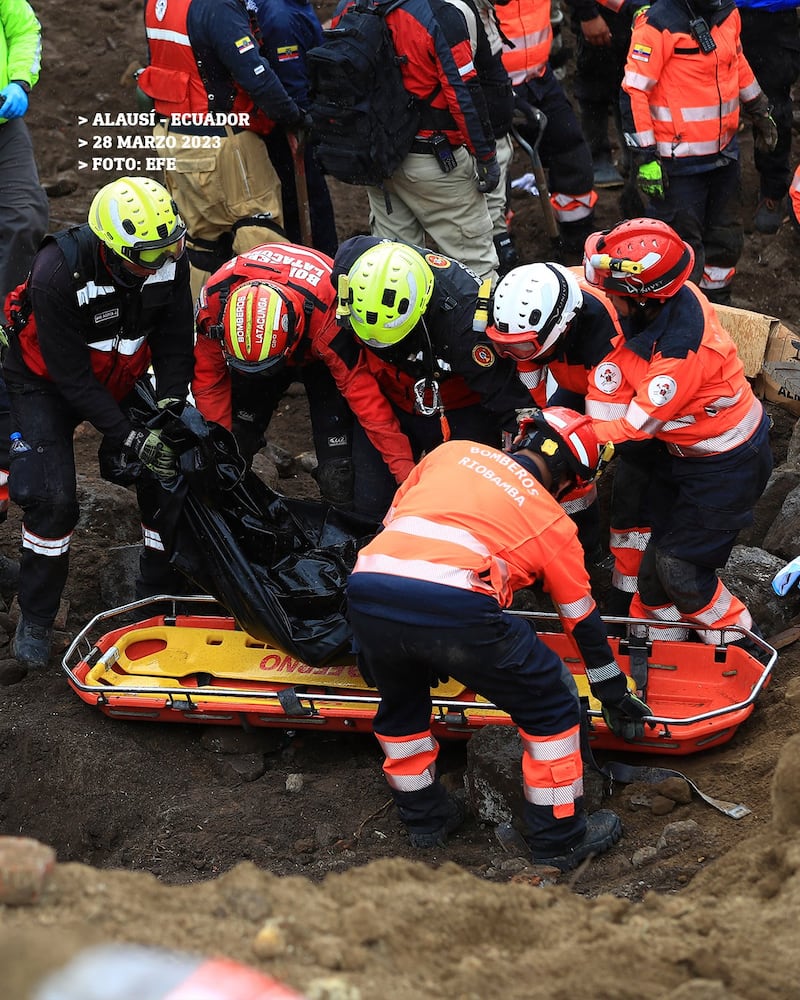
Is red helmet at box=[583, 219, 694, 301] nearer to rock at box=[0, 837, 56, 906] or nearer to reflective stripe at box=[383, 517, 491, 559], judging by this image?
reflective stripe at box=[383, 517, 491, 559]

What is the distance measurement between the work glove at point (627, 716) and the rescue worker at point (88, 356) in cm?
231

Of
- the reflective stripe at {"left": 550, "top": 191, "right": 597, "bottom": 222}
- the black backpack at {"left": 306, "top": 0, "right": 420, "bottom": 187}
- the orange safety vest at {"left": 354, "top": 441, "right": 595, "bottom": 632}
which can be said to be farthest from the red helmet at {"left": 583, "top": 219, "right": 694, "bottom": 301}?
the reflective stripe at {"left": 550, "top": 191, "right": 597, "bottom": 222}

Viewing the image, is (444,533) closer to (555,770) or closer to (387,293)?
(555,770)

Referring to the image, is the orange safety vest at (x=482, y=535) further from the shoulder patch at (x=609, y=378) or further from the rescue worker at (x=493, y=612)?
the shoulder patch at (x=609, y=378)

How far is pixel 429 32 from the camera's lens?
6.72 meters

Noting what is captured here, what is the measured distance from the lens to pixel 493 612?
167 inches

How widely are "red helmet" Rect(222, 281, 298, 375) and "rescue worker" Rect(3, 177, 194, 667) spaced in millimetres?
391

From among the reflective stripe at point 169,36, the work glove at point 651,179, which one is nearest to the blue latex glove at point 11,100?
the reflective stripe at point 169,36

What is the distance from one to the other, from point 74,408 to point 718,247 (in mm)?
4288

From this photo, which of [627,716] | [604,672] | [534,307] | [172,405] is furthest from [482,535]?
[172,405]

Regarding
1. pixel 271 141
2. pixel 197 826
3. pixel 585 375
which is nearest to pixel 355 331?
pixel 585 375

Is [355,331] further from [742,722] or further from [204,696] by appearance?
[742,722]

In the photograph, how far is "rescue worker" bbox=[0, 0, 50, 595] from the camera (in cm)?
727

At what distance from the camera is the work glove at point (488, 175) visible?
7140mm
